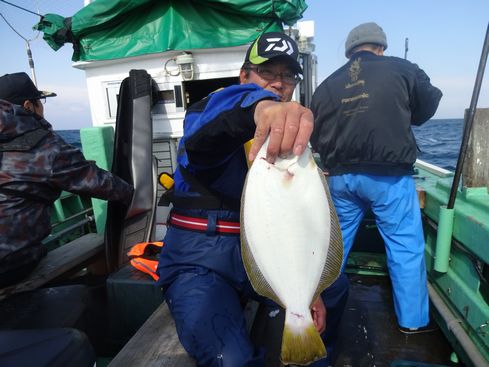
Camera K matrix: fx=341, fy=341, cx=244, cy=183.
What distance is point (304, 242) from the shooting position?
140 centimetres

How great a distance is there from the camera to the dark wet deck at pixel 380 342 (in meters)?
2.83

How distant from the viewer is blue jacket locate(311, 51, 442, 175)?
3027mm

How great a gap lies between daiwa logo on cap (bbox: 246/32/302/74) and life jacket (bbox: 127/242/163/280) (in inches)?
74.2

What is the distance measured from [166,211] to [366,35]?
334 centimetres

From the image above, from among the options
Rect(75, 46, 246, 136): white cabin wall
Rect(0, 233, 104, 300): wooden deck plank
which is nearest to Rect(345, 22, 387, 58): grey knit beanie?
Rect(75, 46, 246, 136): white cabin wall

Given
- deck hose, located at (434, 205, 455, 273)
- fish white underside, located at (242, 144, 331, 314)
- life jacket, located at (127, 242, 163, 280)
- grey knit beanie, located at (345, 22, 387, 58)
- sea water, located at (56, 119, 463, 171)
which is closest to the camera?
fish white underside, located at (242, 144, 331, 314)

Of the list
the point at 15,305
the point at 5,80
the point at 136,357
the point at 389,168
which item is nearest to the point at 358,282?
the point at 389,168

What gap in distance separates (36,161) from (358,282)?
361cm

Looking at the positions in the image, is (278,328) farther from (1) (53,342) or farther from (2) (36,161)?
(2) (36,161)

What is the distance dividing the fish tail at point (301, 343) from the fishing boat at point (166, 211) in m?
0.76

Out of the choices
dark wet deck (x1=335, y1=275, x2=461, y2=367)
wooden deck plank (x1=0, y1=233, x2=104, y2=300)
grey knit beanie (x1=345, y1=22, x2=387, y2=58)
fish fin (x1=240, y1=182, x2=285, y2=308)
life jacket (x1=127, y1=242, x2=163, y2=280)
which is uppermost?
grey knit beanie (x1=345, y1=22, x2=387, y2=58)

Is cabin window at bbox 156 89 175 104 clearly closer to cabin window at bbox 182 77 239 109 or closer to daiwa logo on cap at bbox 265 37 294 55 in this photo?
cabin window at bbox 182 77 239 109

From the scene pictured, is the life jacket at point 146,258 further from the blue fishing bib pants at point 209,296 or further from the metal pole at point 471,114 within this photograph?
the metal pole at point 471,114

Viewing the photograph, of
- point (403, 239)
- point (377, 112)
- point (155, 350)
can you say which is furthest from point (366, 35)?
point (155, 350)
